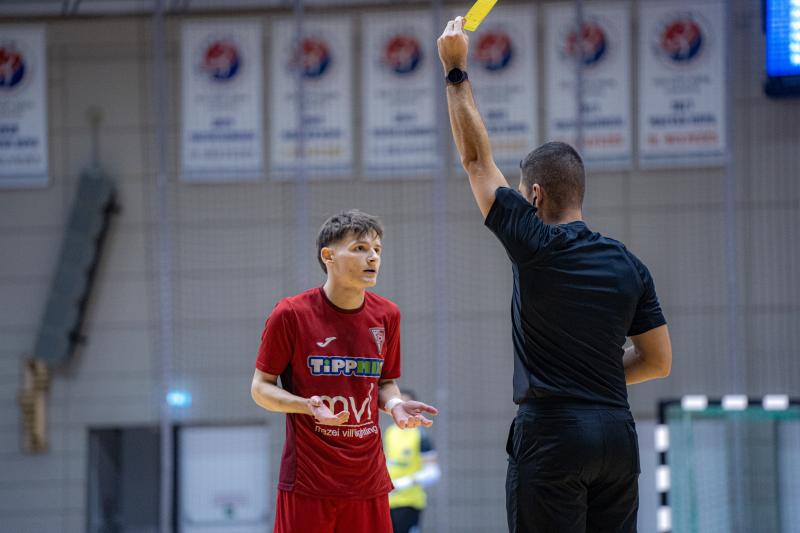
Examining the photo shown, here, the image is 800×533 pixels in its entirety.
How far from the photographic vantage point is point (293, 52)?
38.4ft

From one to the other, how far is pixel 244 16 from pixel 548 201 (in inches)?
371

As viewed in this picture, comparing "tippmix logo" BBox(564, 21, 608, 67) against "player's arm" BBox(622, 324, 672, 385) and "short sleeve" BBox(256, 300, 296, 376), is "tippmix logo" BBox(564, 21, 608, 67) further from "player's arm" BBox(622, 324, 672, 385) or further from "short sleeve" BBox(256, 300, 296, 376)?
"player's arm" BBox(622, 324, 672, 385)

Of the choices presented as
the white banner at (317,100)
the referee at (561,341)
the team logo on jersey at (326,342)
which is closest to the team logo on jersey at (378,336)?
the team logo on jersey at (326,342)

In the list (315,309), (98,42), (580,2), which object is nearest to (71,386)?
(98,42)

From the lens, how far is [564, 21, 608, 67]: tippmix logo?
1145 centimetres

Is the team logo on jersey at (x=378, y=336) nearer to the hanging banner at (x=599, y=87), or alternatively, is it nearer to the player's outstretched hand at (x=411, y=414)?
the player's outstretched hand at (x=411, y=414)

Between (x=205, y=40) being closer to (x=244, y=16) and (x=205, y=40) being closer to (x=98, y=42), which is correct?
(x=244, y=16)

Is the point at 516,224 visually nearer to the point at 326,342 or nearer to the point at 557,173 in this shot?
the point at 557,173

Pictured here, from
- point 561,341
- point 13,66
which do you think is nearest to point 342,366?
point 561,341

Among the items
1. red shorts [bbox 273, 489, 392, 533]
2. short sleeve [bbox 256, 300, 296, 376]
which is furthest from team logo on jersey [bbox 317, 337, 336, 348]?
red shorts [bbox 273, 489, 392, 533]

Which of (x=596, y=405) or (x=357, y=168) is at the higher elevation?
(x=357, y=168)

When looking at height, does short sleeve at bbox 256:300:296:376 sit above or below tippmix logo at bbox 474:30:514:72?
below

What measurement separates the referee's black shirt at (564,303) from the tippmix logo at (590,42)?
8789 mm

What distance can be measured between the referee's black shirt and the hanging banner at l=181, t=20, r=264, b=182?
9.06 m
